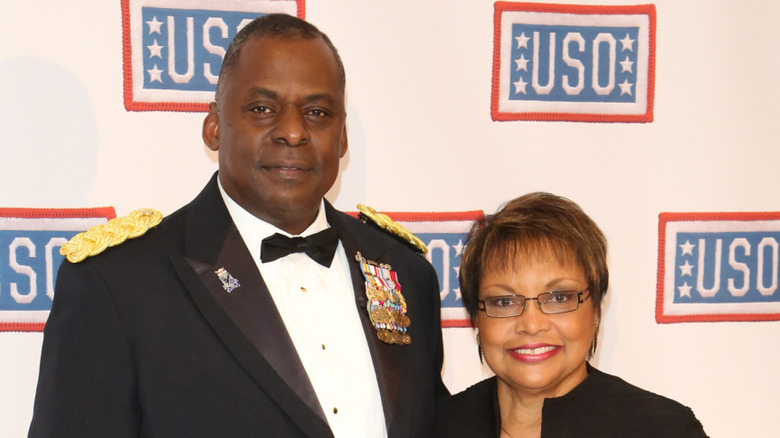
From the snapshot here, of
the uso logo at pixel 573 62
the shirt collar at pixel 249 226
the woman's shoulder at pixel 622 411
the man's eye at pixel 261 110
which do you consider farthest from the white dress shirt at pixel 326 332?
the uso logo at pixel 573 62

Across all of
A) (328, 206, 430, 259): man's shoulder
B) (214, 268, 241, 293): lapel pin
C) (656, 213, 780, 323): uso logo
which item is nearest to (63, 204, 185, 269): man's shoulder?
(214, 268, 241, 293): lapel pin

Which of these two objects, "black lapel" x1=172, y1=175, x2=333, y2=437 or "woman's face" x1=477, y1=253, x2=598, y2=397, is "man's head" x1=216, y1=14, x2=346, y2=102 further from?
"woman's face" x1=477, y1=253, x2=598, y2=397

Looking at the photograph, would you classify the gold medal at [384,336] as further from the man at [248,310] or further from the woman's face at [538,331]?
the woman's face at [538,331]

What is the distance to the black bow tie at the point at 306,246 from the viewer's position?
1.66 metres

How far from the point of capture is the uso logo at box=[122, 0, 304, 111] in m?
2.26

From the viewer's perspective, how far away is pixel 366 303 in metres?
1.79

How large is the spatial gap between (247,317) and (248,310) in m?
0.02

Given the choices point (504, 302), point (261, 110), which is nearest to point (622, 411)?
point (504, 302)

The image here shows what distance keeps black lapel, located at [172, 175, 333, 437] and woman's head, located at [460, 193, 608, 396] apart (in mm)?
484

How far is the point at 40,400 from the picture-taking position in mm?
1507

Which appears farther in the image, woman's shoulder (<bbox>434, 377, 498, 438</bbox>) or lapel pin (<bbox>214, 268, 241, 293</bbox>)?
woman's shoulder (<bbox>434, 377, 498, 438</bbox>)

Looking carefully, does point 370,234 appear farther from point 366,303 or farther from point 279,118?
point 279,118

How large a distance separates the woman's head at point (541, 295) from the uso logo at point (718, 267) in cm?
83

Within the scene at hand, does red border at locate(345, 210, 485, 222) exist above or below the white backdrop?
below
